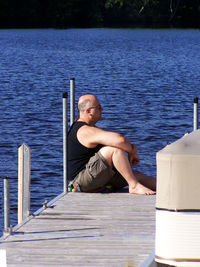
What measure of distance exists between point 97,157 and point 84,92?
68.7ft

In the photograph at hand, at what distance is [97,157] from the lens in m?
7.27

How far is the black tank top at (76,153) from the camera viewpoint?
7.51 m

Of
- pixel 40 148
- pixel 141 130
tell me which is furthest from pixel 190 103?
pixel 40 148

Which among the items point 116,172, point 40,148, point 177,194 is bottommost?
point 40,148

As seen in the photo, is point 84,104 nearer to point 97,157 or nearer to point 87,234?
point 97,157

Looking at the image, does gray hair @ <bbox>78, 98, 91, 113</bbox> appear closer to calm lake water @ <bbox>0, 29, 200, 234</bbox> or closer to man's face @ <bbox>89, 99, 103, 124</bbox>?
man's face @ <bbox>89, 99, 103, 124</bbox>

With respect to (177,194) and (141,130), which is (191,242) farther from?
(141,130)

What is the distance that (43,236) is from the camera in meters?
5.90

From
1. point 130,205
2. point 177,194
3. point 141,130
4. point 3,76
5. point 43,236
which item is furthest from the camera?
point 3,76

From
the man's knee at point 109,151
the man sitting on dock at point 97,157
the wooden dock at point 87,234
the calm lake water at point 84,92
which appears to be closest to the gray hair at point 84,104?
the man sitting on dock at point 97,157
